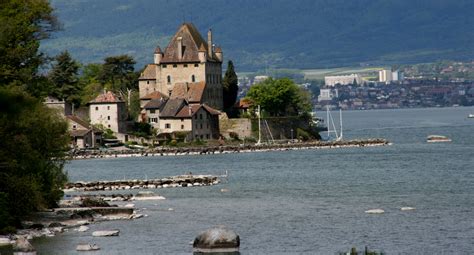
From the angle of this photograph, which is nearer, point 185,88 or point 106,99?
point 106,99

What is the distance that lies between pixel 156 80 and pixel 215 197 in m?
61.2

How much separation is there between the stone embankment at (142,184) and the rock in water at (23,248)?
3041cm

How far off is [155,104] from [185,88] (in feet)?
9.99

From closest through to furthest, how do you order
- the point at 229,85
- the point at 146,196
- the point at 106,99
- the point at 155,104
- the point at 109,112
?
the point at 146,196
the point at 109,112
the point at 106,99
the point at 155,104
the point at 229,85

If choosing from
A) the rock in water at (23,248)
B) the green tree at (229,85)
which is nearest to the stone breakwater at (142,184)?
the rock in water at (23,248)

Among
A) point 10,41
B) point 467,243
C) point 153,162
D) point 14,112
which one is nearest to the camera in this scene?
point 14,112

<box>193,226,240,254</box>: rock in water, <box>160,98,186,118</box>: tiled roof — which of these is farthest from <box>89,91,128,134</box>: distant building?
<box>193,226,240,254</box>: rock in water

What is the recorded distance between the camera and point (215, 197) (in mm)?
61250

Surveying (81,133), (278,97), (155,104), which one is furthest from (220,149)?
(81,133)

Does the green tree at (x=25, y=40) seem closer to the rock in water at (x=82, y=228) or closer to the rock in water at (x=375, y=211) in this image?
the rock in water at (x=82, y=228)

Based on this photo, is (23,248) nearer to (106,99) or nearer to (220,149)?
(220,149)

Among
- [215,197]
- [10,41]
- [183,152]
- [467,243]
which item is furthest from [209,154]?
[467,243]

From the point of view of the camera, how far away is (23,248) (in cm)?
3831

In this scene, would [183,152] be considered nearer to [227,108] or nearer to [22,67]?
[227,108]
